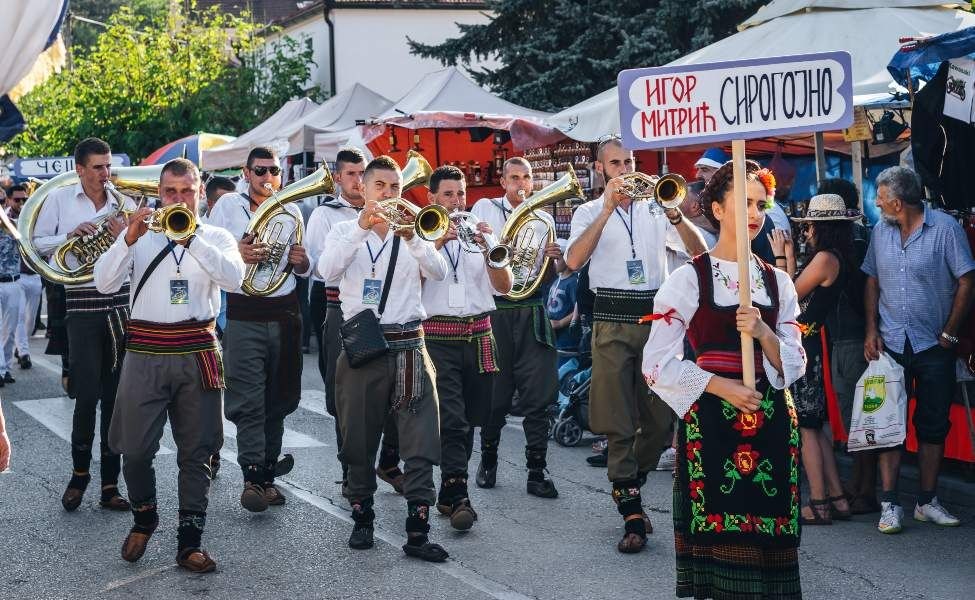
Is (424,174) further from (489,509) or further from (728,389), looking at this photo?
(728,389)

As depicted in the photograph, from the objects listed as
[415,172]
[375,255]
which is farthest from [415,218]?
[415,172]

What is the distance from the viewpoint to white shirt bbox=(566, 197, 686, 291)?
711 cm

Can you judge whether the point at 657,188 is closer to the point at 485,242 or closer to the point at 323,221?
the point at 485,242

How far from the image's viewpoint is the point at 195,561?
639 cm

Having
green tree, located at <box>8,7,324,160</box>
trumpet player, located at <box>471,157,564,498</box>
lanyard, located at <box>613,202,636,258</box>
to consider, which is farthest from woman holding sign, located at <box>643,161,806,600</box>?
green tree, located at <box>8,7,324,160</box>

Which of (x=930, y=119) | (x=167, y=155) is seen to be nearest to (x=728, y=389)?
(x=930, y=119)

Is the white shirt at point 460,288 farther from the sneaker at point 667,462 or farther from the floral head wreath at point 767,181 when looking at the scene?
the floral head wreath at point 767,181

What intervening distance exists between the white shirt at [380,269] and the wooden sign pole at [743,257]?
2.43 m

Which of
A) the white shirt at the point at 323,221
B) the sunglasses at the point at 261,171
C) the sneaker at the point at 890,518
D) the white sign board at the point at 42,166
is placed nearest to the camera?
the sneaker at the point at 890,518

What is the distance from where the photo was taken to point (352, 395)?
6770 mm

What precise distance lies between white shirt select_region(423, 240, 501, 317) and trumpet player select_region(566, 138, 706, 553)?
0.72m

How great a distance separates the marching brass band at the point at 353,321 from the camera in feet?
21.4

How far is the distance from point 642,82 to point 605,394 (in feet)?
7.82

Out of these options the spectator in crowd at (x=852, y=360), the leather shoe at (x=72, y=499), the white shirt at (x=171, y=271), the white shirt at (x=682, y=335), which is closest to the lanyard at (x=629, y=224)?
the spectator in crowd at (x=852, y=360)
